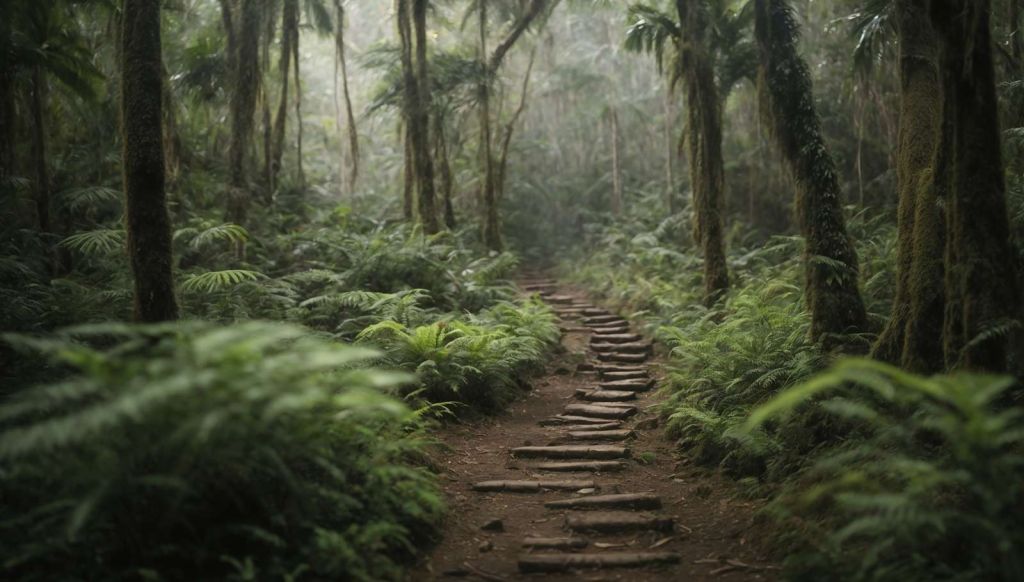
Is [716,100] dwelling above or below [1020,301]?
above

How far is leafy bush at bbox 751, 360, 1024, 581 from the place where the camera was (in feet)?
10.5

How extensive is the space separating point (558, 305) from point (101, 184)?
1007 cm

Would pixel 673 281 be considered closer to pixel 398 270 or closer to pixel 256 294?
pixel 398 270

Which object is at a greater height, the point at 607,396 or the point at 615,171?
the point at 615,171

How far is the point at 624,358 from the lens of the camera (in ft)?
37.6

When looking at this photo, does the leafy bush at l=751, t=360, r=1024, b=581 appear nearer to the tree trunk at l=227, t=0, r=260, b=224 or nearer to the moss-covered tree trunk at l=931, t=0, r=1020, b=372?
the moss-covered tree trunk at l=931, t=0, r=1020, b=372

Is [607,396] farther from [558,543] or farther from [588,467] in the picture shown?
[558,543]

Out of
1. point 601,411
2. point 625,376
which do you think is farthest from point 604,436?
point 625,376

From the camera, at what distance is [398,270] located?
11812 millimetres

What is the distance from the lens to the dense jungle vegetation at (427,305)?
3572mm

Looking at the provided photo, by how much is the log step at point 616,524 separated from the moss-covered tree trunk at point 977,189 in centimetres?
270

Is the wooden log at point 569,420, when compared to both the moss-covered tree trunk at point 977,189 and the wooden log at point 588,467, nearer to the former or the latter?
the wooden log at point 588,467

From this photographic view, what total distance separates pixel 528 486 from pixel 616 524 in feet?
3.94

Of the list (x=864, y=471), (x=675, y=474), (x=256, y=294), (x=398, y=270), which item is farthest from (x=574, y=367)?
(x=864, y=471)
